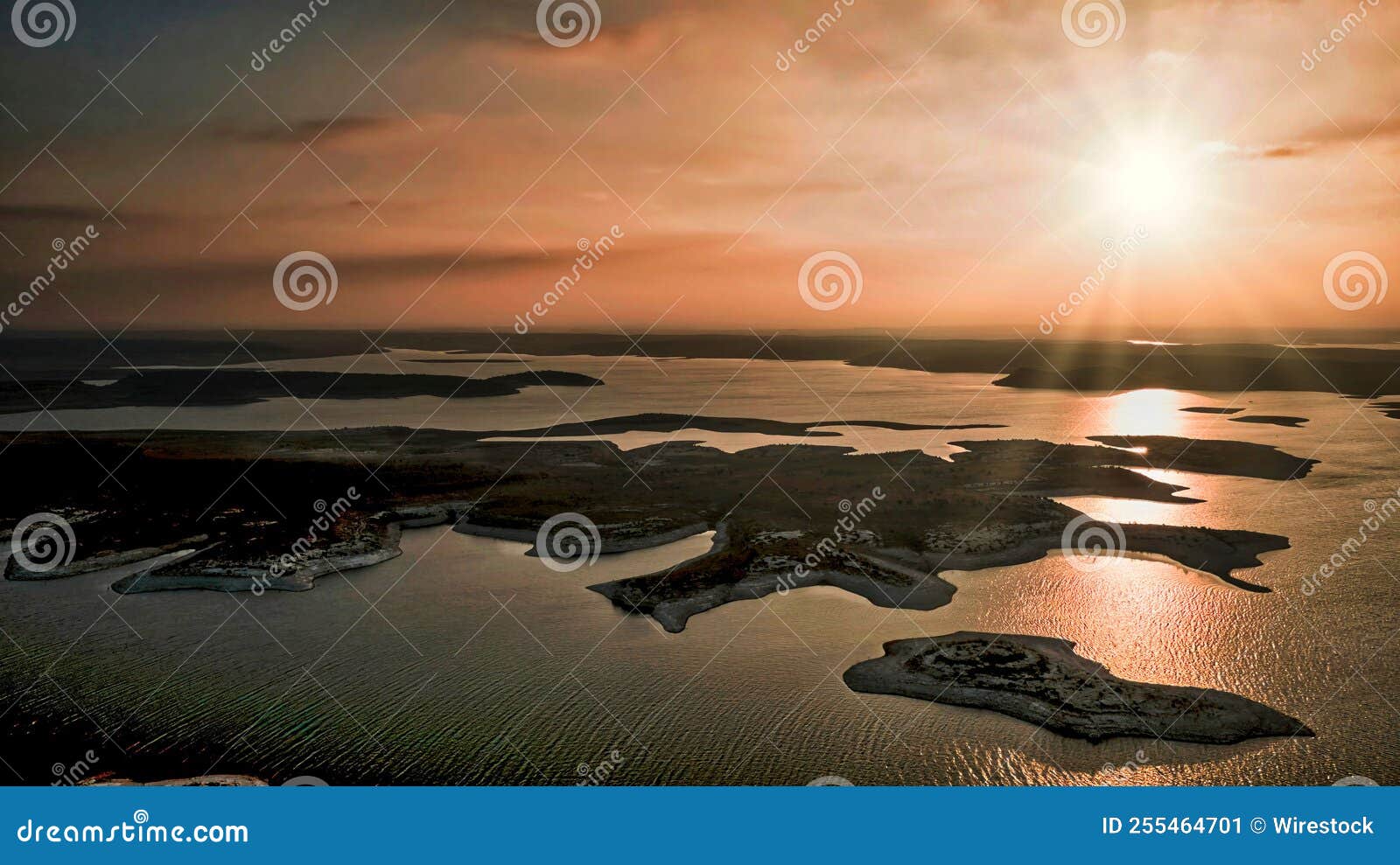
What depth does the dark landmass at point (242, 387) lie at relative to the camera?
197 feet

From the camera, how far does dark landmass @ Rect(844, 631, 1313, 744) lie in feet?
44.1

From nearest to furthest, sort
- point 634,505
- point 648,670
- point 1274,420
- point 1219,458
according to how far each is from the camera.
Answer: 1. point 648,670
2. point 634,505
3. point 1219,458
4. point 1274,420

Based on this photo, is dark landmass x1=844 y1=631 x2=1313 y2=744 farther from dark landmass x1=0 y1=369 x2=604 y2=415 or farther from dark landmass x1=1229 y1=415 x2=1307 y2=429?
dark landmass x1=0 y1=369 x2=604 y2=415

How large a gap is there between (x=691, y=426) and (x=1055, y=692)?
3358 cm

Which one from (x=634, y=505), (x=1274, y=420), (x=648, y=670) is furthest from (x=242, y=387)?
(x=1274, y=420)

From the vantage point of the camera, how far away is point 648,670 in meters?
16.0

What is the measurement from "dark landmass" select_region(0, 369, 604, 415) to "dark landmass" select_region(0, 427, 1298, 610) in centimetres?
2121

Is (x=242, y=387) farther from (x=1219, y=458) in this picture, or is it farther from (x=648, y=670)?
(x=1219, y=458)

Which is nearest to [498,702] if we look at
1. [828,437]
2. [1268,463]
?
[828,437]

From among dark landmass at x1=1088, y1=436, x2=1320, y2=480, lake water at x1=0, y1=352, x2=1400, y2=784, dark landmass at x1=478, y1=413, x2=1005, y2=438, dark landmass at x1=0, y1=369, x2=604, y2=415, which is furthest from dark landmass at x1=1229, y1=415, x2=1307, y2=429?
dark landmass at x1=0, y1=369, x2=604, y2=415

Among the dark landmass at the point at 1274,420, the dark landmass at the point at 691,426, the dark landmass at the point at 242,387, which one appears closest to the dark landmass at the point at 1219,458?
the dark landmass at the point at 691,426

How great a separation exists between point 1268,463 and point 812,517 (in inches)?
901

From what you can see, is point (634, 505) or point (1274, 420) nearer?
A: point (634, 505)

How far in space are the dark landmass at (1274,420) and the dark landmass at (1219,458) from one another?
36.3 ft
